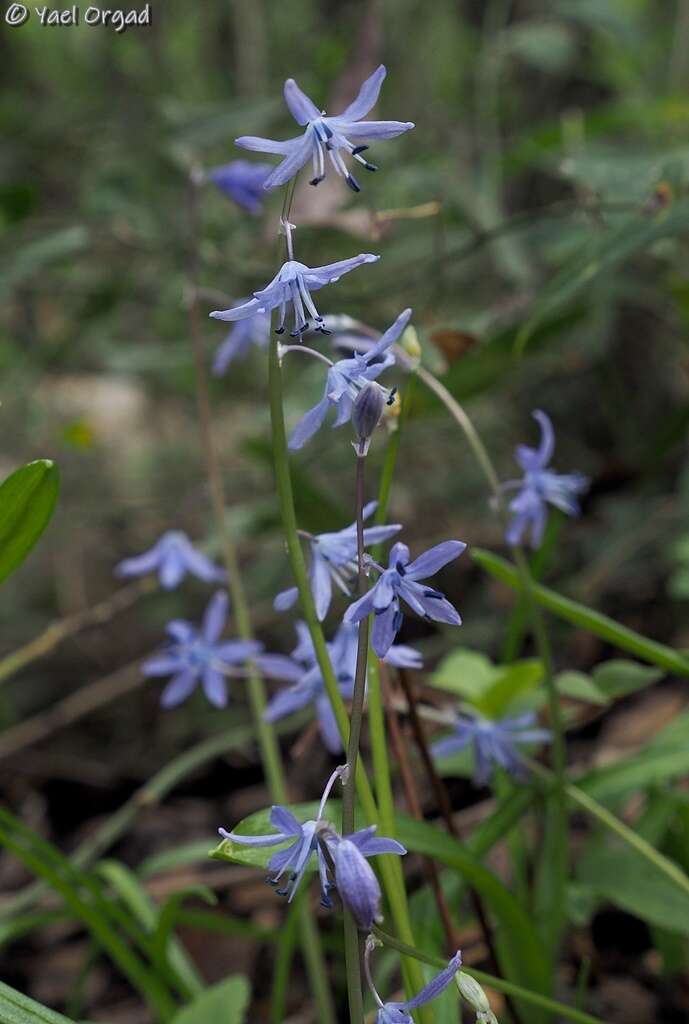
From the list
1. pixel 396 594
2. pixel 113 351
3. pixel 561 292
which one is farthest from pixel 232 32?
pixel 396 594

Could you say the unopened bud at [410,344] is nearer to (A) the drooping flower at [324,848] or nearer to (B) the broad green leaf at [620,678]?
(A) the drooping flower at [324,848]

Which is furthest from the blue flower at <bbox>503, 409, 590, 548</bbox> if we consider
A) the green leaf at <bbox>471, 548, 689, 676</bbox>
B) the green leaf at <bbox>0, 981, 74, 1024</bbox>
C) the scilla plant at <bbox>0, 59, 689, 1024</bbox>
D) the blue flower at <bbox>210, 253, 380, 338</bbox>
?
the green leaf at <bbox>0, 981, 74, 1024</bbox>

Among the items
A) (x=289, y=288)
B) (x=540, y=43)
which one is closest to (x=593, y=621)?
(x=289, y=288)

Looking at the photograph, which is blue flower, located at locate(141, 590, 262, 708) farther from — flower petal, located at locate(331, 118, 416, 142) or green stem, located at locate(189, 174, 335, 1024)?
flower petal, located at locate(331, 118, 416, 142)

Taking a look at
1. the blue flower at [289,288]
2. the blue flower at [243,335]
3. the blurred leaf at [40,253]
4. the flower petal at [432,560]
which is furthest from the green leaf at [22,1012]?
the blurred leaf at [40,253]

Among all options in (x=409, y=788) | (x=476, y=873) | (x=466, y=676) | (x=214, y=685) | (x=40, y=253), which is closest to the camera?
(x=476, y=873)

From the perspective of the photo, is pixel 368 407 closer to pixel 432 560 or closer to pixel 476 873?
pixel 432 560
